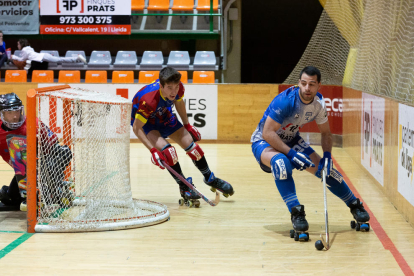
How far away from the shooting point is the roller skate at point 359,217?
190 inches

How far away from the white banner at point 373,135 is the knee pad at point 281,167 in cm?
247

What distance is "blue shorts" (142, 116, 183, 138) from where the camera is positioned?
585 centimetres

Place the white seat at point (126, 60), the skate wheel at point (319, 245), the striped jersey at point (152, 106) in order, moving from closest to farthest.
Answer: the skate wheel at point (319, 245) → the striped jersey at point (152, 106) → the white seat at point (126, 60)

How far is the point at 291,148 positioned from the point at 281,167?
1.07 feet

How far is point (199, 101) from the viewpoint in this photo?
11.2 metres

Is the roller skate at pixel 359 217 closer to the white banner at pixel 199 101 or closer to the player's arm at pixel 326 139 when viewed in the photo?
the player's arm at pixel 326 139

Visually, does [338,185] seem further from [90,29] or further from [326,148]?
[90,29]

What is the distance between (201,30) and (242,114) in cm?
395

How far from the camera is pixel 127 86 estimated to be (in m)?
11.2

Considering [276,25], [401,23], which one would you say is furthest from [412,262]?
[276,25]

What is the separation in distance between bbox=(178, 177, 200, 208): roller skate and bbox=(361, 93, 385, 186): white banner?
2366 millimetres

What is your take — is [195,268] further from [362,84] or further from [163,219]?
[362,84]

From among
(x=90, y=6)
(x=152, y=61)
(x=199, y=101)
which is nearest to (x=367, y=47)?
(x=199, y=101)

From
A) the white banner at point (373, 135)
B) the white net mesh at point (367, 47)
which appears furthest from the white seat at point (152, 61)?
the white banner at point (373, 135)
